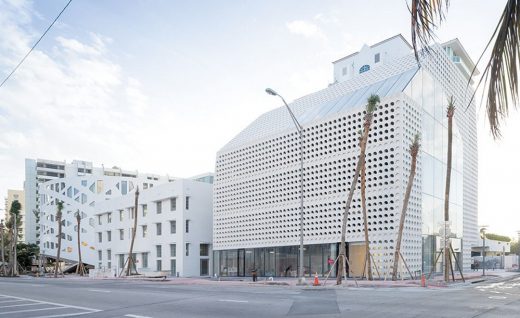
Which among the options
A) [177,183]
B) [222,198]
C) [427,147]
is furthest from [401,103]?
[177,183]

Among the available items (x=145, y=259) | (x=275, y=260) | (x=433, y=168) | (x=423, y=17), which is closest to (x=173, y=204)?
(x=145, y=259)

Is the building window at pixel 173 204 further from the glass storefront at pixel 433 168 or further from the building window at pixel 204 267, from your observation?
the glass storefront at pixel 433 168

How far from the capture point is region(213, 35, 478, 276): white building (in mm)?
39562

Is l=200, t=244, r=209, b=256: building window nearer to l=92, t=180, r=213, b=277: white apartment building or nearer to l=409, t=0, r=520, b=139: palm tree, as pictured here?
l=92, t=180, r=213, b=277: white apartment building

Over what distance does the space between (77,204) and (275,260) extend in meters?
64.8

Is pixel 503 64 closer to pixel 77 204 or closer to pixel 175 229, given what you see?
pixel 175 229

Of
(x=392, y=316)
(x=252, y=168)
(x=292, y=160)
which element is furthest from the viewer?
(x=252, y=168)

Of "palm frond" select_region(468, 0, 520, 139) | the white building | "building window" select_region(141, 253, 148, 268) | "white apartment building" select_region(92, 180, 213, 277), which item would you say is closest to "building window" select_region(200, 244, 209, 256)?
"white apartment building" select_region(92, 180, 213, 277)

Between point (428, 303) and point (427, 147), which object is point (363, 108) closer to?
point (427, 147)

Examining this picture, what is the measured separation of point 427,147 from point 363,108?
799 centimetres

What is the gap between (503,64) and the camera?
9.82 ft

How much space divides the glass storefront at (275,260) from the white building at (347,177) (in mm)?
111

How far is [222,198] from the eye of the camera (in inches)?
2219

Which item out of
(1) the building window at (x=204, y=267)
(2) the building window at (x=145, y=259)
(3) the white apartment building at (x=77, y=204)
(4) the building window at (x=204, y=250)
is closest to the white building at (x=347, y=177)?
(1) the building window at (x=204, y=267)
